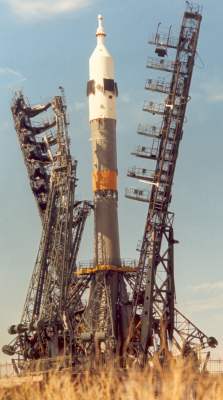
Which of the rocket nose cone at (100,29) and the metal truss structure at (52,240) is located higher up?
the rocket nose cone at (100,29)

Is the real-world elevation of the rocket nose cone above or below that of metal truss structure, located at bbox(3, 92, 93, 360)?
above

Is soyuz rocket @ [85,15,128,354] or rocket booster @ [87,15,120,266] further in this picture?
rocket booster @ [87,15,120,266]

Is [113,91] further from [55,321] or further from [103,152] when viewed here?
[55,321]

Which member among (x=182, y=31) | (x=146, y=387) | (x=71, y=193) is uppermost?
(x=182, y=31)

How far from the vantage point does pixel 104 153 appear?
71.8m

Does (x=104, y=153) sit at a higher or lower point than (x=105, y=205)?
higher

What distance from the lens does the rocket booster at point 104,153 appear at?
70625 millimetres

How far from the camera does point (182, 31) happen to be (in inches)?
2638

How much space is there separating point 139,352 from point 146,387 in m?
46.7

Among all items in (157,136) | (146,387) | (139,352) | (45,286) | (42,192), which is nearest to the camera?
(146,387)

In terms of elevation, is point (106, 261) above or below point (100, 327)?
above

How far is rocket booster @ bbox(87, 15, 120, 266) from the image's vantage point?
232 ft

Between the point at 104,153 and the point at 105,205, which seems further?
the point at 104,153

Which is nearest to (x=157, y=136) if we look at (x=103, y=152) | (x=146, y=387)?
(x=103, y=152)
